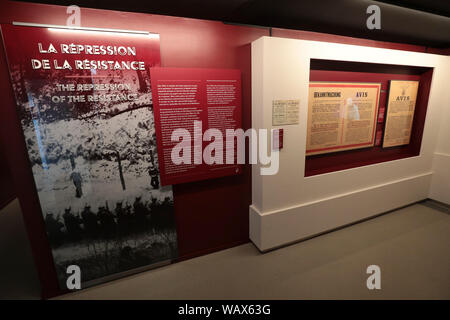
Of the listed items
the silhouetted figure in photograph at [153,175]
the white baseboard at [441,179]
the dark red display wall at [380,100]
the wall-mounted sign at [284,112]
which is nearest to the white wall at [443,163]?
the white baseboard at [441,179]

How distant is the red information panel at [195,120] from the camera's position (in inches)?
70.3

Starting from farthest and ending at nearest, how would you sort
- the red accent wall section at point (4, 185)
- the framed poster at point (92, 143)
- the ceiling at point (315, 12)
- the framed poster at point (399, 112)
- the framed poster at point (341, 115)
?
the red accent wall section at point (4, 185), the framed poster at point (399, 112), the framed poster at point (341, 115), the ceiling at point (315, 12), the framed poster at point (92, 143)

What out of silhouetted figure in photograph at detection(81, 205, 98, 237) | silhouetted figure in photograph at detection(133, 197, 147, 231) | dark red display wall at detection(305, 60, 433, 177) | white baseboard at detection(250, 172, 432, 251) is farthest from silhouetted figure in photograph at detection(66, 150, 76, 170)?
dark red display wall at detection(305, 60, 433, 177)

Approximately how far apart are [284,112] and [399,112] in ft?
7.34

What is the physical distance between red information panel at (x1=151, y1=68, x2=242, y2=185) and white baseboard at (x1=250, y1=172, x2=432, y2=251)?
2.52 feet

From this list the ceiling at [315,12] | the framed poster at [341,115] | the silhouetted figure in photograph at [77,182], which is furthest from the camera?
the framed poster at [341,115]

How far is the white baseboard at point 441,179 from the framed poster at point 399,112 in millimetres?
597

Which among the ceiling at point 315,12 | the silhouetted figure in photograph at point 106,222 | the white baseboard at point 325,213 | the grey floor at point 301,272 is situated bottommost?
the grey floor at point 301,272

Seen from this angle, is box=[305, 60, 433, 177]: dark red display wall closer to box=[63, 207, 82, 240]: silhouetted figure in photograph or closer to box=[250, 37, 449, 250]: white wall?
box=[250, 37, 449, 250]: white wall

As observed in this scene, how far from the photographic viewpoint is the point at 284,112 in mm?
2029

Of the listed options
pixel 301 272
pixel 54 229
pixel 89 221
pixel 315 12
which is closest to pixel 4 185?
pixel 54 229

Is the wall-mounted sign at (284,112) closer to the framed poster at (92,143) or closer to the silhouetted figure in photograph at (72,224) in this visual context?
the framed poster at (92,143)

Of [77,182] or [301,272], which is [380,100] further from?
[77,182]

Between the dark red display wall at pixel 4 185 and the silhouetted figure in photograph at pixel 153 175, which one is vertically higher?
the silhouetted figure in photograph at pixel 153 175
